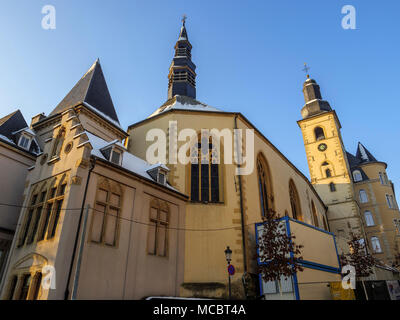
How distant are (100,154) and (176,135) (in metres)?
6.32

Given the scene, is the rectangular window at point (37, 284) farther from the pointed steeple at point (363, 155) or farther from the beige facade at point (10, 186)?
the pointed steeple at point (363, 155)

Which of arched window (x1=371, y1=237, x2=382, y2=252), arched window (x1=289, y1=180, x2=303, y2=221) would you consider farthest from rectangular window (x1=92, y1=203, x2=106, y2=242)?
arched window (x1=371, y1=237, x2=382, y2=252)

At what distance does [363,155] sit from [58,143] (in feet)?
154

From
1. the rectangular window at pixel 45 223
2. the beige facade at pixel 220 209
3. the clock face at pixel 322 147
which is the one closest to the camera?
the rectangular window at pixel 45 223

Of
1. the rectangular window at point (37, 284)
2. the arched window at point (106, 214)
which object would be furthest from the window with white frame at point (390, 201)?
the rectangular window at point (37, 284)

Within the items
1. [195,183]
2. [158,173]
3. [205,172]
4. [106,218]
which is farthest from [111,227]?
[205,172]

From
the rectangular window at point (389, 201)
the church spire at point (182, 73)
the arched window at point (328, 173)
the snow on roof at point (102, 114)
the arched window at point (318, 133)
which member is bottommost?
the snow on roof at point (102, 114)

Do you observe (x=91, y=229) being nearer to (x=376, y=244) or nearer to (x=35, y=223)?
(x=35, y=223)

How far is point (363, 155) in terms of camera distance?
48.2m

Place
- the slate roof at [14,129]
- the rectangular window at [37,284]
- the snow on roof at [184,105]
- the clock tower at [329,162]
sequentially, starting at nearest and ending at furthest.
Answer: the rectangular window at [37,284] → the slate roof at [14,129] → the snow on roof at [184,105] → the clock tower at [329,162]

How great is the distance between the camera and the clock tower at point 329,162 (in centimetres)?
4078

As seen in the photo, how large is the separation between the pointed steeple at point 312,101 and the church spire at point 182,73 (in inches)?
1022

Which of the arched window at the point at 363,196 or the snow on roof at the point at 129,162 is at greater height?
the arched window at the point at 363,196
